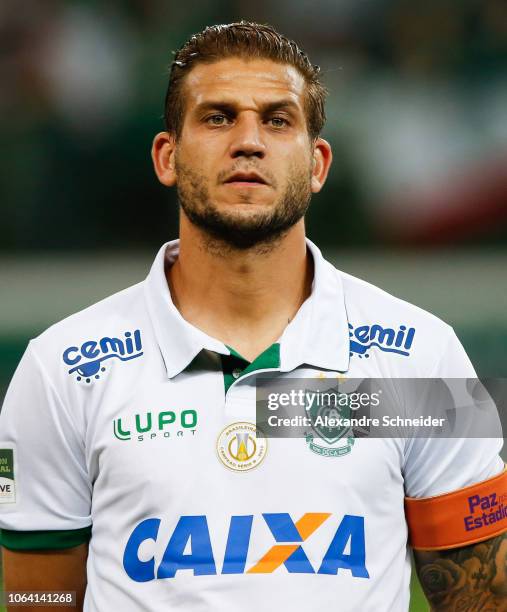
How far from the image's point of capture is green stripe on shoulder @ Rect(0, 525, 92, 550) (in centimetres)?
219

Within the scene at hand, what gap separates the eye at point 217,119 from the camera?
7.07 ft

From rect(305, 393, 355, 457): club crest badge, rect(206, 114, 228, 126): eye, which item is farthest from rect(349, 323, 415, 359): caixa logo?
rect(206, 114, 228, 126): eye

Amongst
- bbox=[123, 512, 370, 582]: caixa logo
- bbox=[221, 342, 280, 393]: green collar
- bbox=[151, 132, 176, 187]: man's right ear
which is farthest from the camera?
bbox=[151, 132, 176, 187]: man's right ear

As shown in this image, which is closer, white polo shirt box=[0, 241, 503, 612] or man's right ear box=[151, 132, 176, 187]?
white polo shirt box=[0, 241, 503, 612]

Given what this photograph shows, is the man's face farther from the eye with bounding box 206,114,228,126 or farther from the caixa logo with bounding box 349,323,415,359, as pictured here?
the caixa logo with bounding box 349,323,415,359

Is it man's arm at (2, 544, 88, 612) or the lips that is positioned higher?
the lips

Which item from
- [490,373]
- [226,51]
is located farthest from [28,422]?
[490,373]

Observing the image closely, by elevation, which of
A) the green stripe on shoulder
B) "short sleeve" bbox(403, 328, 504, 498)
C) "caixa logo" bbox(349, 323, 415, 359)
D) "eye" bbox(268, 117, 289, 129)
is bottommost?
the green stripe on shoulder

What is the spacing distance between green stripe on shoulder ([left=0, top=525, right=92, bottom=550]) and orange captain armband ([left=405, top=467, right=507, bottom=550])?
0.66m

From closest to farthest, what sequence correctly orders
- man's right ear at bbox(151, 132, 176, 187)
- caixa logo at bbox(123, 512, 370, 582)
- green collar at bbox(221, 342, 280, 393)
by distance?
caixa logo at bbox(123, 512, 370, 582) → green collar at bbox(221, 342, 280, 393) → man's right ear at bbox(151, 132, 176, 187)

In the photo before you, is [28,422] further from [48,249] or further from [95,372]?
[48,249]

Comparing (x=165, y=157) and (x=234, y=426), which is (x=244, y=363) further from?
(x=165, y=157)

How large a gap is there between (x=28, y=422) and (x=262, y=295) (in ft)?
1.74

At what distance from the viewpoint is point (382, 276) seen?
17.5ft
